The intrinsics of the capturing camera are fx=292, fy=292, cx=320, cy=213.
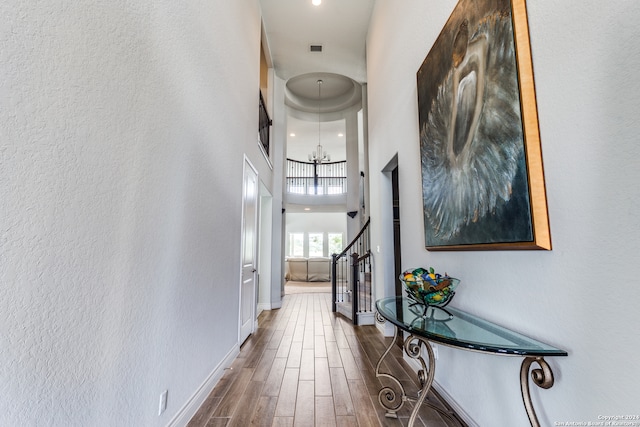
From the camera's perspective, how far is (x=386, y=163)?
358 cm

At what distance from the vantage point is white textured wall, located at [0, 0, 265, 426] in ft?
2.69

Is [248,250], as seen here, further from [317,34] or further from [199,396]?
[317,34]

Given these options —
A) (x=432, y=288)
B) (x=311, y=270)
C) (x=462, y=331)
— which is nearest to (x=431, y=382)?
(x=462, y=331)

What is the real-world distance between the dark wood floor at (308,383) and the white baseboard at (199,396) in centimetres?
4

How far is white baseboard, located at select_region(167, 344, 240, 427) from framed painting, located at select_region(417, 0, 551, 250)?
77.6 inches

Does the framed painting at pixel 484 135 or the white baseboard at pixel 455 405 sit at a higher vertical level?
the framed painting at pixel 484 135

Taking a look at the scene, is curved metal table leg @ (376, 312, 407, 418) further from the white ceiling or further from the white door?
the white ceiling

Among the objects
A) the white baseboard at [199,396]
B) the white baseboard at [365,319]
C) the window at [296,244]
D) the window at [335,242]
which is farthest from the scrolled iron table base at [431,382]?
the window at [296,244]

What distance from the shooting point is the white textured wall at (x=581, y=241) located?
86 centimetres

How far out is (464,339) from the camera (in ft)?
4.03

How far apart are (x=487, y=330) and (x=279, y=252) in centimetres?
464

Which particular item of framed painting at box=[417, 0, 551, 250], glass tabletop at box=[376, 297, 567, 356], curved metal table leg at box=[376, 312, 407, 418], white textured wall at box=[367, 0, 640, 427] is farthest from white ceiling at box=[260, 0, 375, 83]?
curved metal table leg at box=[376, 312, 407, 418]

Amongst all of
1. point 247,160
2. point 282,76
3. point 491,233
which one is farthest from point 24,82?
point 282,76

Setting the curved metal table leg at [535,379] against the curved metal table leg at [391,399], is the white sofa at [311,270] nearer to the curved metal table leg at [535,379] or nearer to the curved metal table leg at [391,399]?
the curved metal table leg at [391,399]
